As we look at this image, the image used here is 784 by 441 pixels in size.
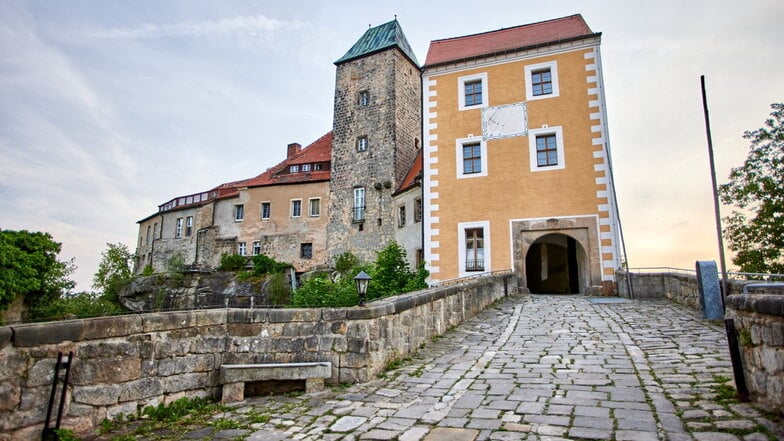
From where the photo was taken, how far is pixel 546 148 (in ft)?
58.3

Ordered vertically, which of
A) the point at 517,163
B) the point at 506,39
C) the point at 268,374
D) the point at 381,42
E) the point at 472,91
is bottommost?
the point at 268,374

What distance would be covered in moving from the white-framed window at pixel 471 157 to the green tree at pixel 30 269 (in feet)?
66.6

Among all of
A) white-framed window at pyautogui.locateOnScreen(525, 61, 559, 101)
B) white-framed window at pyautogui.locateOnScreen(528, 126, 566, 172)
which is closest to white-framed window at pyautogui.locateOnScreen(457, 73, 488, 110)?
white-framed window at pyautogui.locateOnScreen(525, 61, 559, 101)

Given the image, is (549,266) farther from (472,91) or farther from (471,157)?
(472,91)

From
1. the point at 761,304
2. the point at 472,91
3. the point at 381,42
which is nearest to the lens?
the point at 761,304

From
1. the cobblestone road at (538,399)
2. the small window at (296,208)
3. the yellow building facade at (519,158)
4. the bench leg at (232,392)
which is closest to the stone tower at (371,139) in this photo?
the small window at (296,208)

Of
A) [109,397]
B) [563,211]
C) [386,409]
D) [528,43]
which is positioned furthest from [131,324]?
[528,43]

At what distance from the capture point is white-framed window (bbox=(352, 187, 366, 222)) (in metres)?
30.7

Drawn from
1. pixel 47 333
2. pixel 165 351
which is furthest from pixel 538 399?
pixel 47 333

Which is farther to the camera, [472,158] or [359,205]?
[359,205]

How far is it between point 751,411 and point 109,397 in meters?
5.95

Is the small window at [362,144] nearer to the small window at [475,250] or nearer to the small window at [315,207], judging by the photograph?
the small window at [315,207]

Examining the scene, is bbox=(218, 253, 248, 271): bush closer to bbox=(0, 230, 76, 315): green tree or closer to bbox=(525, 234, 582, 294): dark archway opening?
bbox=(0, 230, 76, 315): green tree

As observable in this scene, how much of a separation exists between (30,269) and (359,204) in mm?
17364
